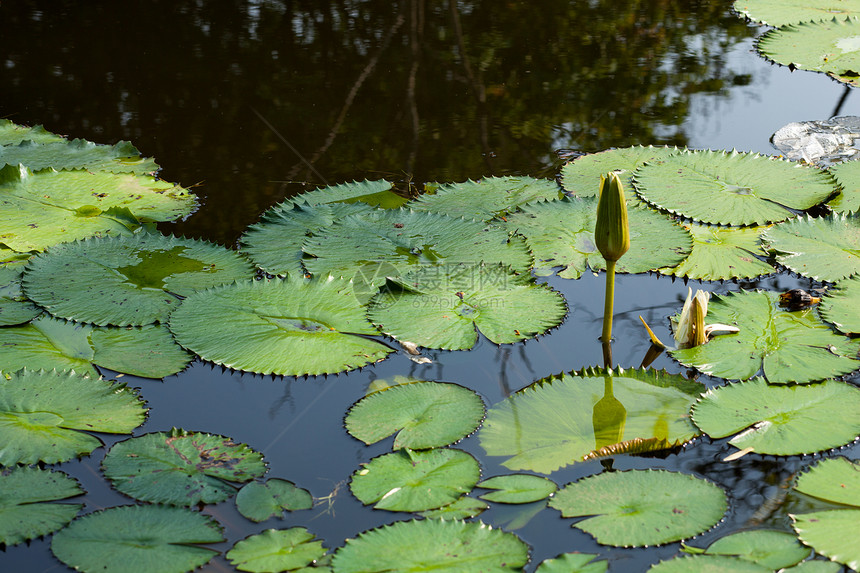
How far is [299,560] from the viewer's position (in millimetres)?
1378

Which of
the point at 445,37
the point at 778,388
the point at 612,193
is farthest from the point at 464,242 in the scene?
the point at 445,37

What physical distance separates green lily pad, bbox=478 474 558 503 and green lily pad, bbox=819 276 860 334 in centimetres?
98

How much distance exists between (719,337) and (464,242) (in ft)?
2.67

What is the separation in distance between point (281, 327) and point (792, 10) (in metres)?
3.78

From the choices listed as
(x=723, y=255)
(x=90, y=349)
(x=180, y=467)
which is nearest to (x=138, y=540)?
(x=180, y=467)

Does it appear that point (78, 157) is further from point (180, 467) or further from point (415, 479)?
point (415, 479)

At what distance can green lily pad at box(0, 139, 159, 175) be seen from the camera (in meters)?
2.84

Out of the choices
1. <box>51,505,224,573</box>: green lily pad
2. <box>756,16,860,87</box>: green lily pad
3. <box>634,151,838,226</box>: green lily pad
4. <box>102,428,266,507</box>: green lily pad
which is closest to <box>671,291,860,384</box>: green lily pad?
<box>634,151,838,226</box>: green lily pad

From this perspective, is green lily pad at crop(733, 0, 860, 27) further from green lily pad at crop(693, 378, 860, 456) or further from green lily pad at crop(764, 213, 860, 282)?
green lily pad at crop(693, 378, 860, 456)

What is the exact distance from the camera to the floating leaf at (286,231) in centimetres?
231

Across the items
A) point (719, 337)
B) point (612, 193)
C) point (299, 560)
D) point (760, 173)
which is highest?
point (612, 193)

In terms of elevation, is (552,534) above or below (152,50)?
below

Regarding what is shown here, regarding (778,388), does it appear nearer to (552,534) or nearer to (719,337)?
(719,337)

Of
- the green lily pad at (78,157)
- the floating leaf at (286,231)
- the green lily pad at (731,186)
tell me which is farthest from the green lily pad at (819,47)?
the green lily pad at (78,157)
